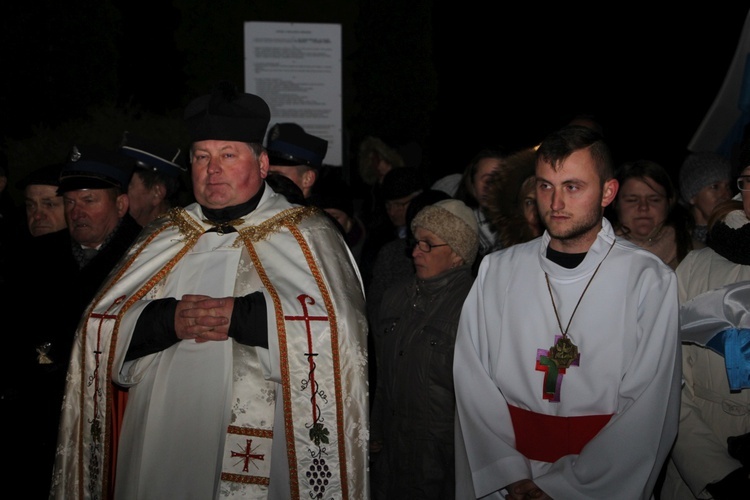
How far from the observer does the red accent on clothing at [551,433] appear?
3.65 meters

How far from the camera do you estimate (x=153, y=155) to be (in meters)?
6.75

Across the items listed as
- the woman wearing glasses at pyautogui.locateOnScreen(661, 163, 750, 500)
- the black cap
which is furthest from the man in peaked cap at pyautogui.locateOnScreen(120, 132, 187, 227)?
the woman wearing glasses at pyautogui.locateOnScreen(661, 163, 750, 500)

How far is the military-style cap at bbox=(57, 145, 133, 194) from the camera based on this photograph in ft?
17.9

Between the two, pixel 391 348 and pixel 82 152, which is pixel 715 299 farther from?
pixel 82 152

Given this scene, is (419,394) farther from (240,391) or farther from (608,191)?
(608,191)

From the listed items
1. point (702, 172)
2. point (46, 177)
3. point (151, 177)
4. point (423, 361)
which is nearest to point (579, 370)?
point (423, 361)

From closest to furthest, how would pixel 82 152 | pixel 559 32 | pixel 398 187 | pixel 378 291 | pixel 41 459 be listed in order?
pixel 41 459 → pixel 82 152 → pixel 378 291 → pixel 398 187 → pixel 559 32

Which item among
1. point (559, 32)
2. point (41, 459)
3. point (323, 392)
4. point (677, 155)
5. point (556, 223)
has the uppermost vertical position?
point (559, 32)

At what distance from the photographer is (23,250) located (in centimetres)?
546

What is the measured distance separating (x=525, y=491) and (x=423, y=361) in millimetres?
1259

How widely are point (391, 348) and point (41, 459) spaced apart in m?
2.07

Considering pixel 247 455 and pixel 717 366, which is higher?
pixel 717 366

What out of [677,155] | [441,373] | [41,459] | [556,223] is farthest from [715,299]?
[677,155]

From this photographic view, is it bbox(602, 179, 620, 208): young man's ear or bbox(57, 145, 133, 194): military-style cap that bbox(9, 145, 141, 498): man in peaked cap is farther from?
bbox(602, 179, 620, 208): young man's ear
